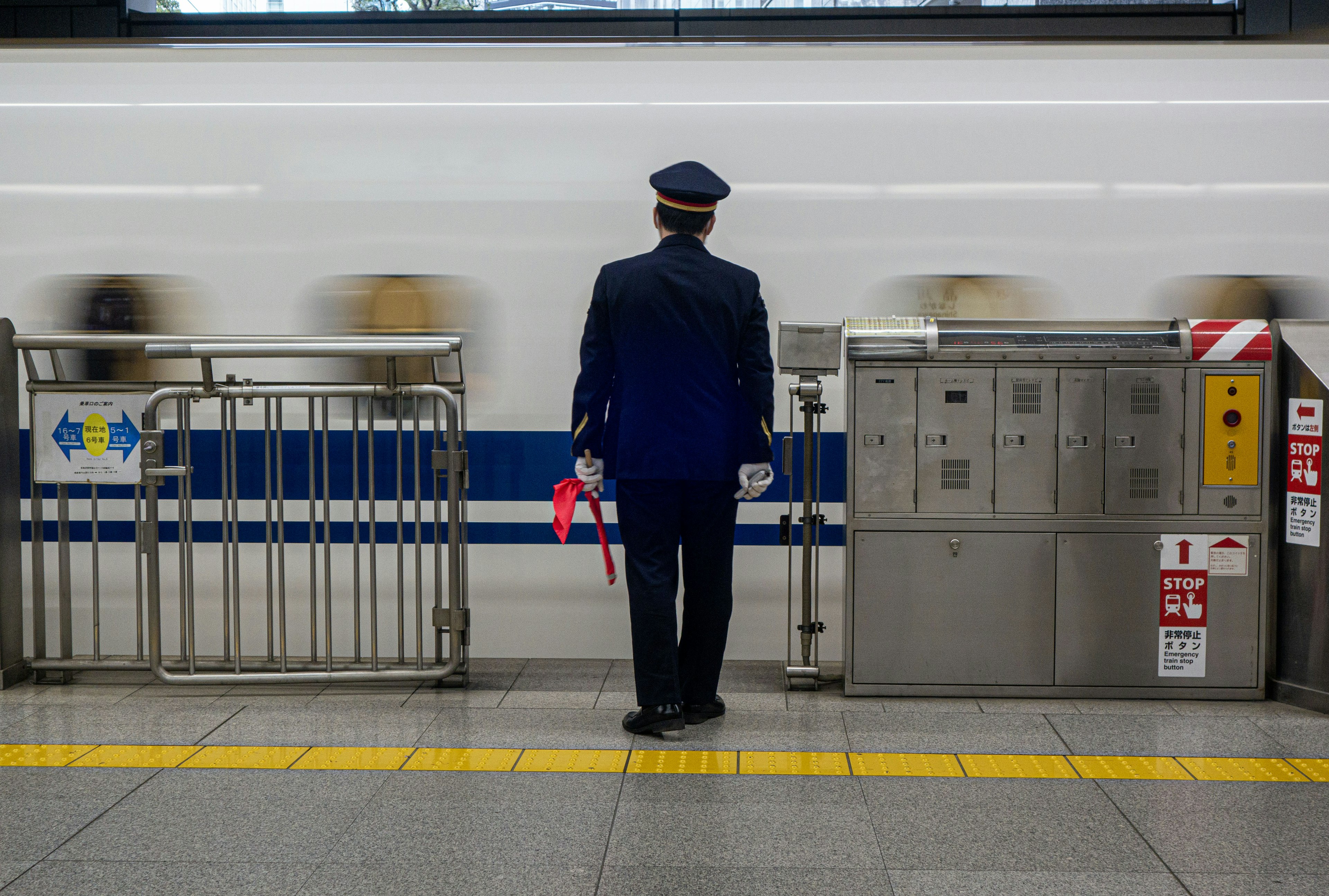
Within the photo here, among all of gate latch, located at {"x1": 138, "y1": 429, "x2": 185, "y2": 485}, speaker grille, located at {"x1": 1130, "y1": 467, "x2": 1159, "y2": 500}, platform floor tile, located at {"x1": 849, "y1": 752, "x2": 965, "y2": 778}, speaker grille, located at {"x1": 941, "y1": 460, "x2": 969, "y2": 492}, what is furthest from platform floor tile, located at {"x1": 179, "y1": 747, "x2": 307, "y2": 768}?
speaker grille, located at {"x1": 1130, "y1": 467, "x2": 1159, "y2": 500}

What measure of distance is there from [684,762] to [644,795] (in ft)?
0.99

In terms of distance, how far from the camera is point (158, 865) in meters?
2.50

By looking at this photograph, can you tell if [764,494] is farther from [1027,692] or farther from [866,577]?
[1027,692]

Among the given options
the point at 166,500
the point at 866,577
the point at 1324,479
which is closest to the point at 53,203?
the point at 166,500

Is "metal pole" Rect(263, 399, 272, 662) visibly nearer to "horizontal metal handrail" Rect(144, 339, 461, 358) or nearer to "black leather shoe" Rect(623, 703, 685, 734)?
"horizontal metal handrail" Rect(144, 339, 461, 358)

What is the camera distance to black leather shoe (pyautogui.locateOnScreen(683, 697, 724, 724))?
3615 mm

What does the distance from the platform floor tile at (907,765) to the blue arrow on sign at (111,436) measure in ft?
9.86

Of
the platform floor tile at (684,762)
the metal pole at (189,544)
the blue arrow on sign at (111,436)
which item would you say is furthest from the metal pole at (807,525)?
the blue arrow on sign at (111,436)

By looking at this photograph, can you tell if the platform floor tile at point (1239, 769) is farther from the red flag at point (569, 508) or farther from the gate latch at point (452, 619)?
the gate latch at point (452, 619)

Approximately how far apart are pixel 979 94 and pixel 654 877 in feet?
10.6

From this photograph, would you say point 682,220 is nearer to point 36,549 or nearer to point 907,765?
point 907,765

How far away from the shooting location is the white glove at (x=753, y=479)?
339 cm

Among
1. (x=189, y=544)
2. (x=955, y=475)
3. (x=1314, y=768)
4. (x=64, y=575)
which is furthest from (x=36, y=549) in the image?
(x=1314, y=768)

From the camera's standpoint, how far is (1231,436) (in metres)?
3.81
